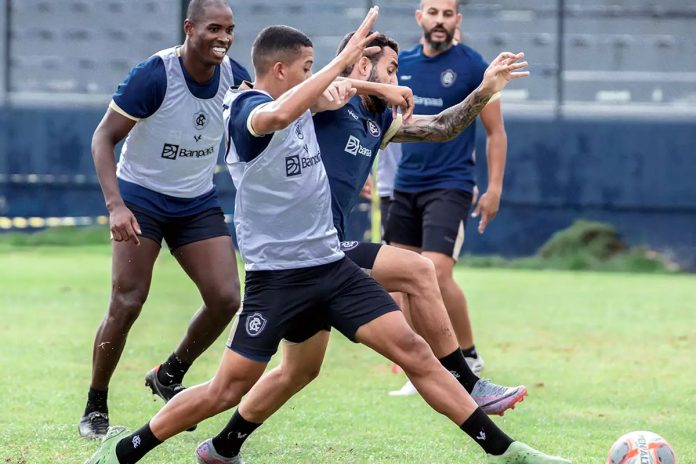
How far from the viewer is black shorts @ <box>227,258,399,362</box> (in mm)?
5414

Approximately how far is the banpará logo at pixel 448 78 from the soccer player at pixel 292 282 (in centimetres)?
320

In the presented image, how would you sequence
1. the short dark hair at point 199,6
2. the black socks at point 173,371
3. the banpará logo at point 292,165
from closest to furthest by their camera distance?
the banpará logo at point 292,165
the short dark hair at point 199,6
the black socks at point 173,371

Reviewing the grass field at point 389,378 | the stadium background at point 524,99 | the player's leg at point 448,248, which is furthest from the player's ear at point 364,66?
the stadium background at point 524,99

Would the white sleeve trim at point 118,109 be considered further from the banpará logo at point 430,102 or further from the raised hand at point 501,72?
the banpará logo at point 430,102

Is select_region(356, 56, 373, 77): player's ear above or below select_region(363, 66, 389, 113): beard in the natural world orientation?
above

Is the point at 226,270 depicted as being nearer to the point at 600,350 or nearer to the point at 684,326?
the point at 600,350

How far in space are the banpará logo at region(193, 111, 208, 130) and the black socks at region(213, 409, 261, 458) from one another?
69.0 inches

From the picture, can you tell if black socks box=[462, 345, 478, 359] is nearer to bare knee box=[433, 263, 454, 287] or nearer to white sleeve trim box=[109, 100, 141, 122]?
bare knee box=[433, 263, 454, 287]

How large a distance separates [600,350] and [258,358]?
5.73m

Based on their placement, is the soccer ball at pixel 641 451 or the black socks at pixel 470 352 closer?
the soccer ball at pixel 641 451

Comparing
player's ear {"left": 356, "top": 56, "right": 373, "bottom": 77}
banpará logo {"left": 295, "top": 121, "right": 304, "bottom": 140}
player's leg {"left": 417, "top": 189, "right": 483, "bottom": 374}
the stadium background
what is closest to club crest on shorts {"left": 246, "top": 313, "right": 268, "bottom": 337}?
banpará logo {"left": 295, "top": 121, "right": 304, "bottom": 140}

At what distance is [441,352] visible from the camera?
6.27 meters

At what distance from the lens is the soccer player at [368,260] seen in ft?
19.1

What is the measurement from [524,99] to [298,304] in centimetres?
1552
